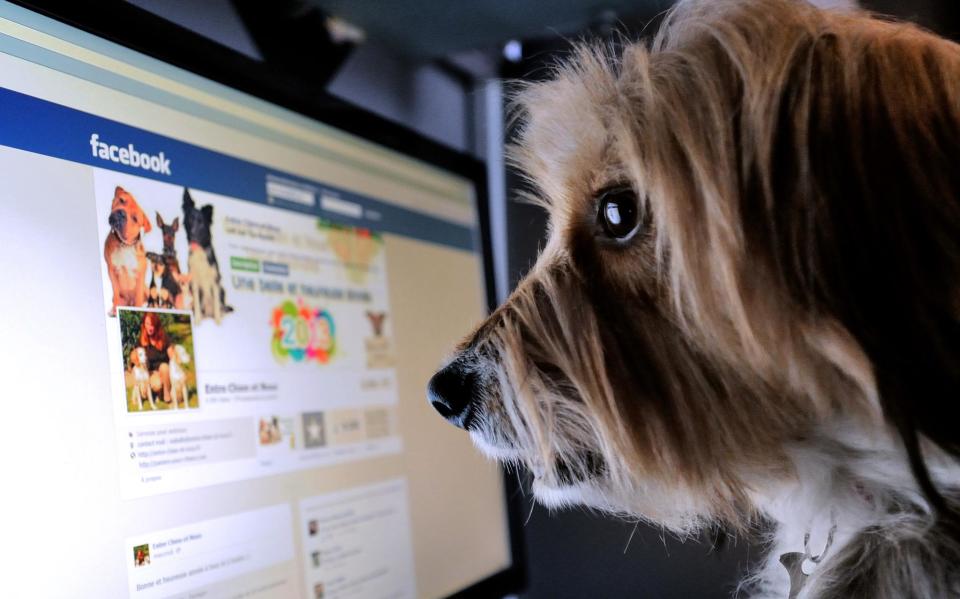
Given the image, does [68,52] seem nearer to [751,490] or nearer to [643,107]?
[643,107]

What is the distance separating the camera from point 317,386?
0.88m

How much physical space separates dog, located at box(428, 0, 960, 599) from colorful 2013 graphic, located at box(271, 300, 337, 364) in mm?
179

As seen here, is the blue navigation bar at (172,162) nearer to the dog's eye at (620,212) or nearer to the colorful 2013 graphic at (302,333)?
the colorful 2013 graphic at (302,333)

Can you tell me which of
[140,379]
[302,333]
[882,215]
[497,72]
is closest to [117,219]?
[140,379]

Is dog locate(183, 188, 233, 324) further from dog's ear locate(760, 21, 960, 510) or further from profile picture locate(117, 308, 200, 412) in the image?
dog's ear locate(760, 21, 960, 510)

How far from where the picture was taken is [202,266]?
0.75m

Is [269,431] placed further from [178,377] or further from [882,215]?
[882,215]

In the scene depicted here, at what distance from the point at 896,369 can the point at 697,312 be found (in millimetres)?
151

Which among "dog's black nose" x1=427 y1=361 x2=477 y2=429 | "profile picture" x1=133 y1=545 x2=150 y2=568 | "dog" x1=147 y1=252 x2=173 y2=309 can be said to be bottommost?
"profile picture" x1=133 y1=545 x2=150 y2=568

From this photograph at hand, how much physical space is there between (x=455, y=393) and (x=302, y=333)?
21 centimetres

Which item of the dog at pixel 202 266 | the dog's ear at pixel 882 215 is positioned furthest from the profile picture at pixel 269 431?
the dog's ear at pixel 882 215

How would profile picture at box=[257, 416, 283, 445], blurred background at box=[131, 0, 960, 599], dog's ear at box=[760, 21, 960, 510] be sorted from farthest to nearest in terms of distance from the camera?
blurred background at box=[131, 0, 960, 599], profile picture at box=[257, 416, 283, 445], dog's ear at box=[760, 21, 960, 510]

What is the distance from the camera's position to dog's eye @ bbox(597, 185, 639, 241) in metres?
0.70

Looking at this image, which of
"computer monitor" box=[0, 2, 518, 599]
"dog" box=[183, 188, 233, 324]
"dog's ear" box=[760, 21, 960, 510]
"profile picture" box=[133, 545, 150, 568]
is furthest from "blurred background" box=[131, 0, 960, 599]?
"profile picture" box=[133, 545, 150, 568]
